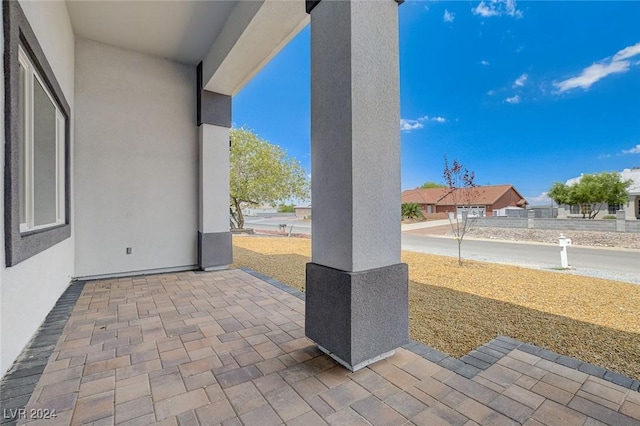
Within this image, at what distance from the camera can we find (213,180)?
5.48 meters

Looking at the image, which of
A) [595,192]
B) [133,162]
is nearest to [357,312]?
[133,162]

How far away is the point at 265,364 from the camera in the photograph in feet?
7.12

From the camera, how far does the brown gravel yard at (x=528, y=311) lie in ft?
8.29

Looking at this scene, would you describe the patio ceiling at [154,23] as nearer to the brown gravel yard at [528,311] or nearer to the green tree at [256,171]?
the brown gravel yard at [528,311]

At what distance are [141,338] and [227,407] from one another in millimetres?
1463

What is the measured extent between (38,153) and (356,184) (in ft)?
10.8

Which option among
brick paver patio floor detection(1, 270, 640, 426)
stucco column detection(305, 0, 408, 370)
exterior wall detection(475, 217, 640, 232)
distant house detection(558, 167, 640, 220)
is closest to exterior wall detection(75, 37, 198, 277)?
brick paver patio floor detection(1, 270, 640, 426)

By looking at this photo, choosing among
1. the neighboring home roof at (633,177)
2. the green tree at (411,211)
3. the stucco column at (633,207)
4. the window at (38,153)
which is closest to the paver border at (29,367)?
the window at (38,153)

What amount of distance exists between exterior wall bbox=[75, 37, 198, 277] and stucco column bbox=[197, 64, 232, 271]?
291 millimetres

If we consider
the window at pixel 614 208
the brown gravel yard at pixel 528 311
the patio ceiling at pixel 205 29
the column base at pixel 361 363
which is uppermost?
the patio ceiling at pixel 205 29

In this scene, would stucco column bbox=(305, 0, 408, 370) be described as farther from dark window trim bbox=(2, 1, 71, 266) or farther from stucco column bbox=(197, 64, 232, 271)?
stucco column bbox=(197, 64, 232, 271)

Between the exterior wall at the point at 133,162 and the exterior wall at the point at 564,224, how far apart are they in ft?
56.3

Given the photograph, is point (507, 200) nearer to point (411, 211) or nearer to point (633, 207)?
point (633, 207)

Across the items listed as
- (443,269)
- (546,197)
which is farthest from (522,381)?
(546,197)
